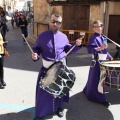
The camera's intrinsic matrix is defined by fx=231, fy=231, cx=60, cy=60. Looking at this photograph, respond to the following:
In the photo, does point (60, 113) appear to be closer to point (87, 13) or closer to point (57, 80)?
point (57, 80)

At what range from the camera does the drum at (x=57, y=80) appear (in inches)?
133

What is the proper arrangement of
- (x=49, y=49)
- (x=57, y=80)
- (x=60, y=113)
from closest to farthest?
(x=57, y=80) < (x=49, y=49) < (x=60, y=113)

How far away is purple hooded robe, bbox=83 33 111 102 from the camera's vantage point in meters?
4.27

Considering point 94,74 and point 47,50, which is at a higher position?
point 47,50

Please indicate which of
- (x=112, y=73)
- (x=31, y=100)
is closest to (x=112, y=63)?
(x=112, y=73)

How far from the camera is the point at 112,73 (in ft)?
12.3

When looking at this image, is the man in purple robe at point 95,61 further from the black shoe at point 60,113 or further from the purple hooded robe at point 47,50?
the black shoe at point 60,113

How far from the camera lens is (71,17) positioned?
12.4 m

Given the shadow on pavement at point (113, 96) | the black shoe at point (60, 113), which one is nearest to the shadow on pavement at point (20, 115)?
the black shoe at point (60, 113)

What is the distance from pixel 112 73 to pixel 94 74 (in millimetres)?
707

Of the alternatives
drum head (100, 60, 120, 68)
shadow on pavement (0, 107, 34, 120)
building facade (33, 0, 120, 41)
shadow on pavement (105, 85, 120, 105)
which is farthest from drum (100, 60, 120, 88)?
building facade (33, 0, 120, 41)

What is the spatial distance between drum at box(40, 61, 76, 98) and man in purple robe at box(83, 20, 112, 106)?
0.92 meters

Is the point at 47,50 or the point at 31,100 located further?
the point at 31,100

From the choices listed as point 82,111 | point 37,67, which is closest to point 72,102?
point 82,111
